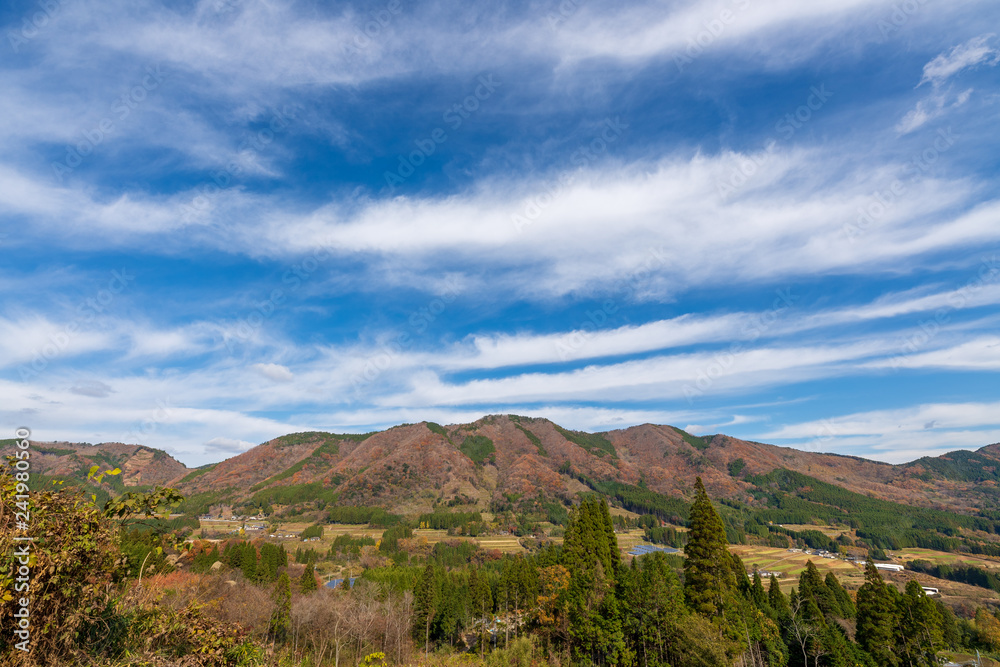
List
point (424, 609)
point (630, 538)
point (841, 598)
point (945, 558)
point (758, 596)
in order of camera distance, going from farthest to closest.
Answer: point (630, 538) → point (945, 558) → point (424, 609) → point (841, 598) → point (758, 596)

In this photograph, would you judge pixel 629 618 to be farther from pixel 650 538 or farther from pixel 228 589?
pixel 650 538

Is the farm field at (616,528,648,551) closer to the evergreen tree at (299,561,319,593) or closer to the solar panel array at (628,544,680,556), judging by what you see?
the solar panel array at (628,544,680,556)

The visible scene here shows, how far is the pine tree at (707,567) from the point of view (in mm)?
34866

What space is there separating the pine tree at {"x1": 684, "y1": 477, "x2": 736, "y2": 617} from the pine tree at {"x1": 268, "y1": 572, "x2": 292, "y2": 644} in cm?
3977

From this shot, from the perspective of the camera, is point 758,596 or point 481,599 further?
point 481,599

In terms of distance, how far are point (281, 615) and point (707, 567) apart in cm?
4318

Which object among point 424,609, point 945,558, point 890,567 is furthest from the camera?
point 945,558

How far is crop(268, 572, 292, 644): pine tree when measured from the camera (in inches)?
1732

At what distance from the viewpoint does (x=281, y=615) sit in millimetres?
45688

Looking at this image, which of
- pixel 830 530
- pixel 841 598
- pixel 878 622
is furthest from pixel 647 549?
pixel 878 622

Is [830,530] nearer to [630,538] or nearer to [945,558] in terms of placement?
[945,558]

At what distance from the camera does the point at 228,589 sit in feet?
133

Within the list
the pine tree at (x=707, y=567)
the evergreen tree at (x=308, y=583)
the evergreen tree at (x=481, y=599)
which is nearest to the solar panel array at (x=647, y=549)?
the evergreen tree at (x=481, y=599)

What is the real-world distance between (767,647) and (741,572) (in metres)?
7.55
